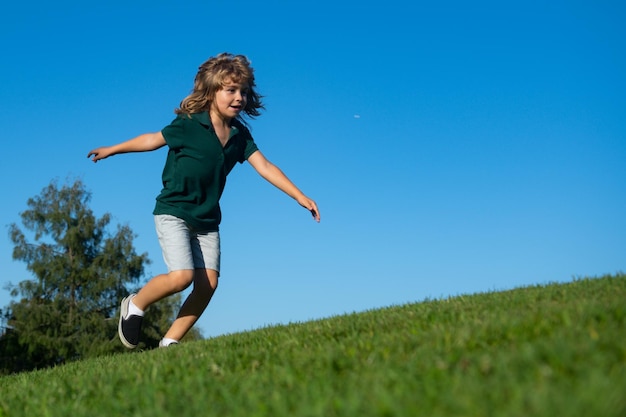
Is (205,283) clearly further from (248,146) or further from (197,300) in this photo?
(248,146)

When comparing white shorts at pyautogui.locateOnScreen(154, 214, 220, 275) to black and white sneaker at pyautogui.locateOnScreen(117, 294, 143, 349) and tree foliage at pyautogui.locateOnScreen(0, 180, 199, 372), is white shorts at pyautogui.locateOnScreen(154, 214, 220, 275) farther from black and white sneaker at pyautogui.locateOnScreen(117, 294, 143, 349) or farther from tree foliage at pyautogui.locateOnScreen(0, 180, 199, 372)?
tree foliage at pyautogui.locateOnScreen(0, 180, 199, 372)

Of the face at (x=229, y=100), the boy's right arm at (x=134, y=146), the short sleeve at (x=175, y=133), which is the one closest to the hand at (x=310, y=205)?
the face at (x=229, y=100)

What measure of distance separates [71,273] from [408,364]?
38.7m

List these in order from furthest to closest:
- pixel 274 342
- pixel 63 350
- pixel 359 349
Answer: pixel 63 350 < pixel 274 342 < pixel 359 349

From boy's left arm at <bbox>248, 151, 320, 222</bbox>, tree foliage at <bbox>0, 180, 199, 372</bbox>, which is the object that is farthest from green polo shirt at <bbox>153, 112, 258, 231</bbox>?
tree foliage at <bbox>0, 180, 199, 372</bbox>

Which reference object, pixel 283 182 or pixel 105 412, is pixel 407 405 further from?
pixel 283 182

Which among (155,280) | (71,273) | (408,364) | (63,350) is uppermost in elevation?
(71,273)

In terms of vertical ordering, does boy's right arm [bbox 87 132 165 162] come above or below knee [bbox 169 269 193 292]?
above

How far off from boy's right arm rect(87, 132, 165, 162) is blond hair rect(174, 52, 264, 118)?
482 mm

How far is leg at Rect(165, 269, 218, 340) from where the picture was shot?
344 inches

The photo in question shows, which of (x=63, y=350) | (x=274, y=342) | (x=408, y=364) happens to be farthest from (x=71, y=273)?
(x=408, y=364)

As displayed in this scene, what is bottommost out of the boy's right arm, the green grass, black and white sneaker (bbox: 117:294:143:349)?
the green grass

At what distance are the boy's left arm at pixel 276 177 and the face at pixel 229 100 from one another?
0.69m

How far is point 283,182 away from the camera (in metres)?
9.02
